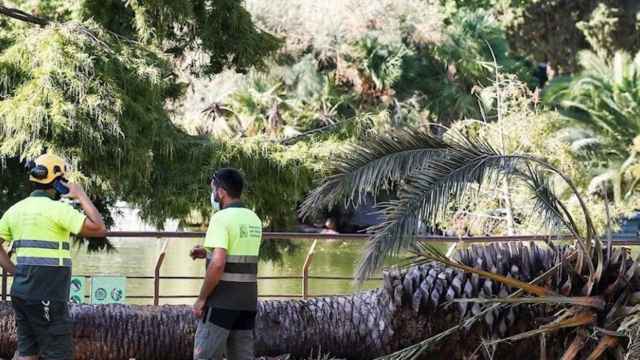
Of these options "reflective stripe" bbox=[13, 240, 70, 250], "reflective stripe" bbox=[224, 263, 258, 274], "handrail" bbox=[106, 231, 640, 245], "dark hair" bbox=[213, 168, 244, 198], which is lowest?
"reflective stripe" bbox=[224, 263, 258, 274]

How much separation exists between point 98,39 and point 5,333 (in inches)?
167

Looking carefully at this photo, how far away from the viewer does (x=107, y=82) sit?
1112 centimetres

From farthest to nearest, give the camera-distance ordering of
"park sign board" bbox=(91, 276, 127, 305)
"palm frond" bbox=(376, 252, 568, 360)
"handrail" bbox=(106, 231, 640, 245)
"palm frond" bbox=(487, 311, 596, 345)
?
"park sign board" bbox=(91, 276, 127, 305) → "handrail" bbox=(106, 231, 640, 245) → "palm frond" bbox=(376, 252, 568, 360) → "palm frond" bbox=(487, 311, 596, 345)

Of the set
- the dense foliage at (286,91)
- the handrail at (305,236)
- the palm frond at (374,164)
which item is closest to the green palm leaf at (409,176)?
the palm frond at (374,164)

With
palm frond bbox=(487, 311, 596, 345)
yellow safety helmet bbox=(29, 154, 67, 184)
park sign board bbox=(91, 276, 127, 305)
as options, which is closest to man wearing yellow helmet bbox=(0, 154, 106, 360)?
yellow safety helmet bbox=(29, 154, 67, 184)

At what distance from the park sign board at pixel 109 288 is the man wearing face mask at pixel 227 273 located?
3218 mm

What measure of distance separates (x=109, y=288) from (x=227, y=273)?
3448 millimetres

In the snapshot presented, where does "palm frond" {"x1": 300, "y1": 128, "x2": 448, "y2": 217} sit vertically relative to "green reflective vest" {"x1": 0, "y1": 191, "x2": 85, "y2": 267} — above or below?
above

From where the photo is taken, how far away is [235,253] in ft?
22.4

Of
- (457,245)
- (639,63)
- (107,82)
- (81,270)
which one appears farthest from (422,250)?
(639,63)

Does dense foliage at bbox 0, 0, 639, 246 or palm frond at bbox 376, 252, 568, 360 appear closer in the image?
palm frond at bbox 376, 252, 568, 360

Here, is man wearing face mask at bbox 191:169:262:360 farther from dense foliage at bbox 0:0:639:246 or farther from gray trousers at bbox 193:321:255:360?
dense foliage at bbox 0:0:639:246

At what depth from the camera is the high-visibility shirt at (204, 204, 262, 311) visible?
6.74m

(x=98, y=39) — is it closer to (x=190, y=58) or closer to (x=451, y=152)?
(x=190, y=58)
